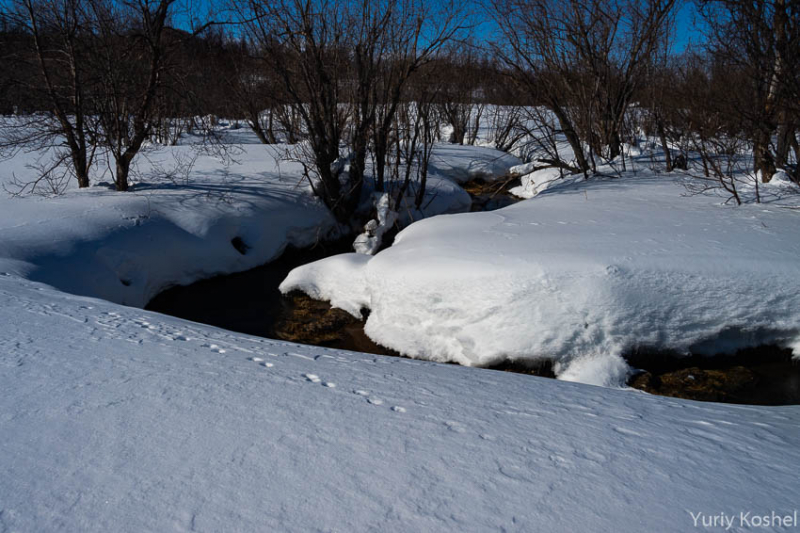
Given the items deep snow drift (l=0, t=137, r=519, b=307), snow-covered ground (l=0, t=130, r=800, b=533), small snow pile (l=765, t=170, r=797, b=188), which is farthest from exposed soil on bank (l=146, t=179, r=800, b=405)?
small snow pile (l=765, t=170, r=797, b=188)

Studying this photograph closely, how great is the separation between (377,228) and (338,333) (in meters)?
3.46

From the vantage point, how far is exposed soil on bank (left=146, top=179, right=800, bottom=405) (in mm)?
4784

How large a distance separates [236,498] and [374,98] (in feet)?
28.1

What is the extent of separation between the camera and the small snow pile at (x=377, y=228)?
9195 mm

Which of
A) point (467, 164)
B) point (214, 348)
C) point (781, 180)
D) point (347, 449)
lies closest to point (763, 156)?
point (781, 180)

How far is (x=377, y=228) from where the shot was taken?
9461 mm

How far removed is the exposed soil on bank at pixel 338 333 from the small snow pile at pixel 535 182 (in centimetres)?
447

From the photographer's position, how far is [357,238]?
9.45m

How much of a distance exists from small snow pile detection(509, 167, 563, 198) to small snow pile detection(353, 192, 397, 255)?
3.70 m

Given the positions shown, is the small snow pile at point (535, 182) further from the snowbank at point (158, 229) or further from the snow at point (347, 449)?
the snow at point (347, 449)

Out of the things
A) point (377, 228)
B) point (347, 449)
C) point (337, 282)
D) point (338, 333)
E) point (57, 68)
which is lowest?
point (338, 333)

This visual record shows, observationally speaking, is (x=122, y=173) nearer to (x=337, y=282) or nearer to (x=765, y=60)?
(x=337, y=282)

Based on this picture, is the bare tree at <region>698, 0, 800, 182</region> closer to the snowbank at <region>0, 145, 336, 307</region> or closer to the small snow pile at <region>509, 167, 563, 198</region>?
the small snow pile at <region>509, 167, 563, 198</region>

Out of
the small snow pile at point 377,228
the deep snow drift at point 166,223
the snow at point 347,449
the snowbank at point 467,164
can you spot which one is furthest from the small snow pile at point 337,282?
the snowbank at point 467,164
